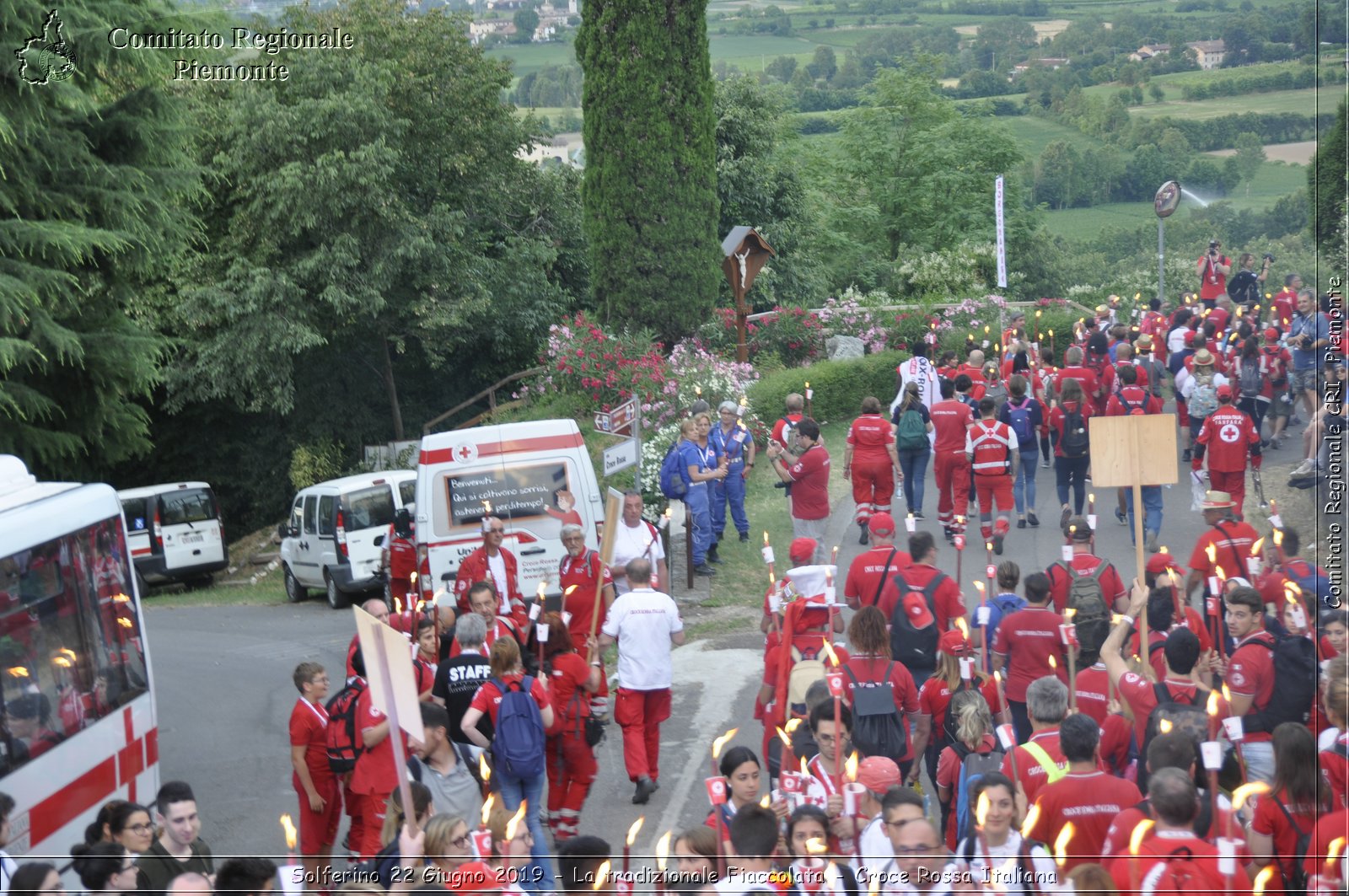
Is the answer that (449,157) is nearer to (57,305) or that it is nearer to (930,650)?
(57,305)

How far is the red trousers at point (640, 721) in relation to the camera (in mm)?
9641

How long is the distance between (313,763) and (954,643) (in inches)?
159

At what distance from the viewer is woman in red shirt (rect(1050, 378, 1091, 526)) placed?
1558 cm

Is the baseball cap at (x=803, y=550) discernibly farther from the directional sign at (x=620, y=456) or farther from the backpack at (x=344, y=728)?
the directional sign at (x=620, y=456)

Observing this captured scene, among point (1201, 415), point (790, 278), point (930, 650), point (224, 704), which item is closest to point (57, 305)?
point (224, 704)

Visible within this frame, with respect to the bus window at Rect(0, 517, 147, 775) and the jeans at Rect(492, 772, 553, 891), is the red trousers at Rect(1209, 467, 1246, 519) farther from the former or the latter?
the bus window at Rect(0, 517, 147, 775)

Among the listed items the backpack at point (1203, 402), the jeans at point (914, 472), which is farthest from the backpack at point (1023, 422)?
the backpack at point (1203, 402)

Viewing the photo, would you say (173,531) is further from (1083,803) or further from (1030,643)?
(1083,803)

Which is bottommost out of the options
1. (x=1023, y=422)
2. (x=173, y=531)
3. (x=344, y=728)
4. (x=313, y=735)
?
(x=173, y=531)

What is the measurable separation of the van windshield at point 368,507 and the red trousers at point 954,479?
7735mm

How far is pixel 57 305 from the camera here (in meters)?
14.2

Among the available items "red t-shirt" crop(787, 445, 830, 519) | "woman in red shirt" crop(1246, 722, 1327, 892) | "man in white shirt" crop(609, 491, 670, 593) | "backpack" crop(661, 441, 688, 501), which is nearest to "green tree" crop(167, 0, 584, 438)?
"backpack" crop(661, 441, 688, 501)

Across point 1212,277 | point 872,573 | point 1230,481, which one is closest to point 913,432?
point 1230,481

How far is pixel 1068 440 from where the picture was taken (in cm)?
1570
